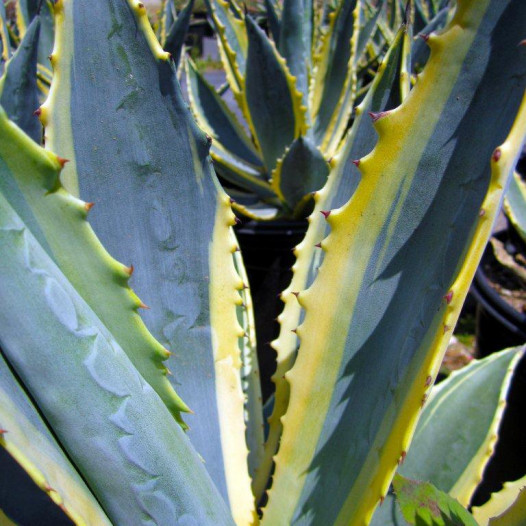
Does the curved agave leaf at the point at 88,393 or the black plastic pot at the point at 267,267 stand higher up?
the curved agave leaf at the point at 88,393


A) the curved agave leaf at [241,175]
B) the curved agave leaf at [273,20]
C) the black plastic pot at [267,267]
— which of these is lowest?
the black plastic pot at [267,267]

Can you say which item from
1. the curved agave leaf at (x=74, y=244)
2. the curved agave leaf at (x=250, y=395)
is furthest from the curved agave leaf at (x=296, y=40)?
the curved agave leaf at (x=74, y=244)

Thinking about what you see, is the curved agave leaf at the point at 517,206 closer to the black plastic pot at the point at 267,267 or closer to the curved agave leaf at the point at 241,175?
the black plastic pot at the point at 267,267

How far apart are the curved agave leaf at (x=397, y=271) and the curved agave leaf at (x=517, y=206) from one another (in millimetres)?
672

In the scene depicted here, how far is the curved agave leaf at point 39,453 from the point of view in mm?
373

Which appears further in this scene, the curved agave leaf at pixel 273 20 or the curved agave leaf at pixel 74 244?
the curved agave leaf at pixel 273 20

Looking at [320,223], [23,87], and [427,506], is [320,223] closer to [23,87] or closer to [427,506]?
[427,506]

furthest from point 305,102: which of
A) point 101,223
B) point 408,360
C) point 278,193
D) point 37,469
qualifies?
point 37,469

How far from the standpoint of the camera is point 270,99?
53.6 inches

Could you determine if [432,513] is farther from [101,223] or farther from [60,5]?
[60,5]

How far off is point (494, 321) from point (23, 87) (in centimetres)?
102

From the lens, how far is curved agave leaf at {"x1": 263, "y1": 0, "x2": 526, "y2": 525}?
1.43 feet

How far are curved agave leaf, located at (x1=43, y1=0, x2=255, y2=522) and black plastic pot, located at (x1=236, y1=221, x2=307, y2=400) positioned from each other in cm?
61

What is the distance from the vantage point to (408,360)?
0.48m
